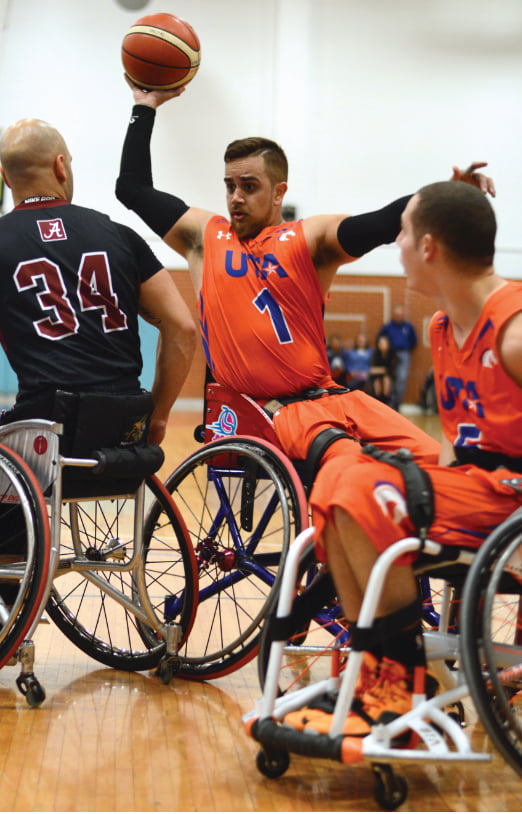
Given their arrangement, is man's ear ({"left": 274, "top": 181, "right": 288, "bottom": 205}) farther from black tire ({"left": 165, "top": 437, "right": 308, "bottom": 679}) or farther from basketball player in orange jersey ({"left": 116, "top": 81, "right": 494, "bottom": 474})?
black tire ({"left": 165, "top": 437, "right": 308, "bottom": 679})

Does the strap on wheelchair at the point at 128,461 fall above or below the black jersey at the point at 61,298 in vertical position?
below

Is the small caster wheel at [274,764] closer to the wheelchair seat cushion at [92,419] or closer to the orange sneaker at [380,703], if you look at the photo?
the orange sneaker at [380,703]

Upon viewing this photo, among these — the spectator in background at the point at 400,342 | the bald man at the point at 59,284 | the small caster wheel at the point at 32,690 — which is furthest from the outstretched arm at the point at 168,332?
the spectator in background at the point at 400,342

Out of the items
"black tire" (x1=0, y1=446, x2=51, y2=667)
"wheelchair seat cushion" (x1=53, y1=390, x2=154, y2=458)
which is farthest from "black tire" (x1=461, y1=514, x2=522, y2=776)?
"wheelchair seat cushion" (x1=53, y1=390, x2=154, y2=458)

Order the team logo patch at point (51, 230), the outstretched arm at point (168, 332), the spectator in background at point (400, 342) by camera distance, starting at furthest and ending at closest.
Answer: the spectator in background at point (400, 342) → the outstretched arm at point (168, 332) → the team logo patch at point (51, 230)

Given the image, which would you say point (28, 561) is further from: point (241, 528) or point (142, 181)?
point (142, 181)

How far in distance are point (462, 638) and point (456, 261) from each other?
84cm

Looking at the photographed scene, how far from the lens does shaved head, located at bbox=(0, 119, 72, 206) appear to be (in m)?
2.96

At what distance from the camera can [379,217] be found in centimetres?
318

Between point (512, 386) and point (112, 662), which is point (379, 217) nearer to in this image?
point (512, 386)

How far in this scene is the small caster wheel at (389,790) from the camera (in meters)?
2.07

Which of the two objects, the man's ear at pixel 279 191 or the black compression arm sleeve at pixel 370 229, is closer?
the black compression arm sleeve at pixel 370 229

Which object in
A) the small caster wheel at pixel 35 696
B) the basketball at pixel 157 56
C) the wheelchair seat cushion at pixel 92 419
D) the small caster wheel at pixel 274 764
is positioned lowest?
the small caster wheel at pixel 35 696

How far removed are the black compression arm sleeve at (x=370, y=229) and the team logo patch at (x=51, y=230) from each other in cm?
94
